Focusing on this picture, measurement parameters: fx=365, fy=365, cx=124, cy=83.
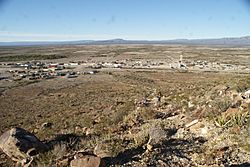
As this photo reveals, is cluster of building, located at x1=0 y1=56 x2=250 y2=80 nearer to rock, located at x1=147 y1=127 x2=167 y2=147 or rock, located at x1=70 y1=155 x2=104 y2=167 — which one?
rock, located at x1=147 y1=127 x2=167 y2=147

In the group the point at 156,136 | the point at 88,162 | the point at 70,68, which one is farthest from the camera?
the point at 70,68

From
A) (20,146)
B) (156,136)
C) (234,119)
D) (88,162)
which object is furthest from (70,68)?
(88,162)

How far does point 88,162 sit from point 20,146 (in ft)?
11.5

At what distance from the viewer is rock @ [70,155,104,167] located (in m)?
7.71

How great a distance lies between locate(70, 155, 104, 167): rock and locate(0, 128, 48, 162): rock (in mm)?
2637

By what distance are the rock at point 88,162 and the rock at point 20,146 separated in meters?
2.64

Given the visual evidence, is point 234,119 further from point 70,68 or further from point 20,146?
point 70,68

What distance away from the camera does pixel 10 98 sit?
33156 millimetres

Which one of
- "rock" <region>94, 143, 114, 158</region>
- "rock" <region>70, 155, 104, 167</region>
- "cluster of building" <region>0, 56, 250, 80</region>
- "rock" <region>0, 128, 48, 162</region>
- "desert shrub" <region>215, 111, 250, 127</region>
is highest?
"desert shrub" <region>215, 111, 250, 127</region>

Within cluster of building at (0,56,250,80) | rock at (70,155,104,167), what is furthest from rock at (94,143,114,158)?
cluster of building at (0,56,250,80)

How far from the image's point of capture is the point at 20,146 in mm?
10438

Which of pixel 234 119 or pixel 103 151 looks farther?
pixel 234 119

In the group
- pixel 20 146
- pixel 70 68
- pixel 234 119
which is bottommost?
pixel 70 68

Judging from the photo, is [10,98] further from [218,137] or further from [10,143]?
[218,137]
